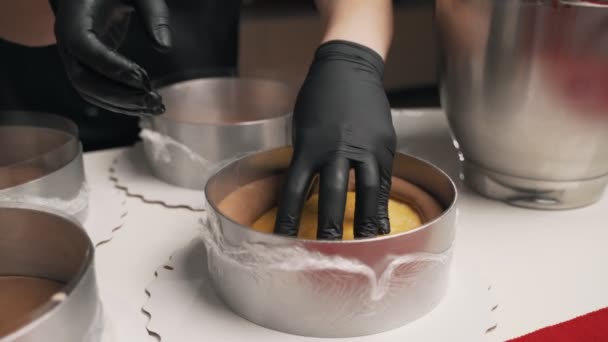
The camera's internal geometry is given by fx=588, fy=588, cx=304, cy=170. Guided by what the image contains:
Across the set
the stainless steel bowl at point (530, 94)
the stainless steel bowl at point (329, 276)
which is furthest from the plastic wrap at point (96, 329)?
the stainless steel bowl at point (530, 94)

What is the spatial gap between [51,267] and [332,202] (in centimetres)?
32

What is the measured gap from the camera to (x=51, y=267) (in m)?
0.65

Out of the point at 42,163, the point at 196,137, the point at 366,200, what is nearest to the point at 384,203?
the point at 366,200

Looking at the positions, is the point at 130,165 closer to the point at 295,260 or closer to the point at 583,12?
the point at 295,260

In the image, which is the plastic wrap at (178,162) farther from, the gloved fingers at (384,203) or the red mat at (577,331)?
the red mat at (577,331)

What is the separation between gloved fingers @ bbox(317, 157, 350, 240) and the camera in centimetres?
66

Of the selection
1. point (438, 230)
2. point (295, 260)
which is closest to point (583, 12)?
point (438, 230)

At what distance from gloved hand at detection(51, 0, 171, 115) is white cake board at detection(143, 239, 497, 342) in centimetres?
24

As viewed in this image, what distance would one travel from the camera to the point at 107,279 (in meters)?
0.74

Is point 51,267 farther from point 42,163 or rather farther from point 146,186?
point 146,186

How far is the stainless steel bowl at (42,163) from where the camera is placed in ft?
2.58

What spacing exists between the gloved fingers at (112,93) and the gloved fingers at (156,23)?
0.07 metres

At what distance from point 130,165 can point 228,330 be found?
1.66 feet

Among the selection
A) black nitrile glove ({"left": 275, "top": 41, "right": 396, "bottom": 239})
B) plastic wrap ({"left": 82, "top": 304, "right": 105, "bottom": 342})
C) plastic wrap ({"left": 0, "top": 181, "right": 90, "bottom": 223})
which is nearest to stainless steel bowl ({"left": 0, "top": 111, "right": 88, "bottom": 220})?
plastic wrap ({"left": 0, "top": 181, "right": 90, "bottom": 223})
